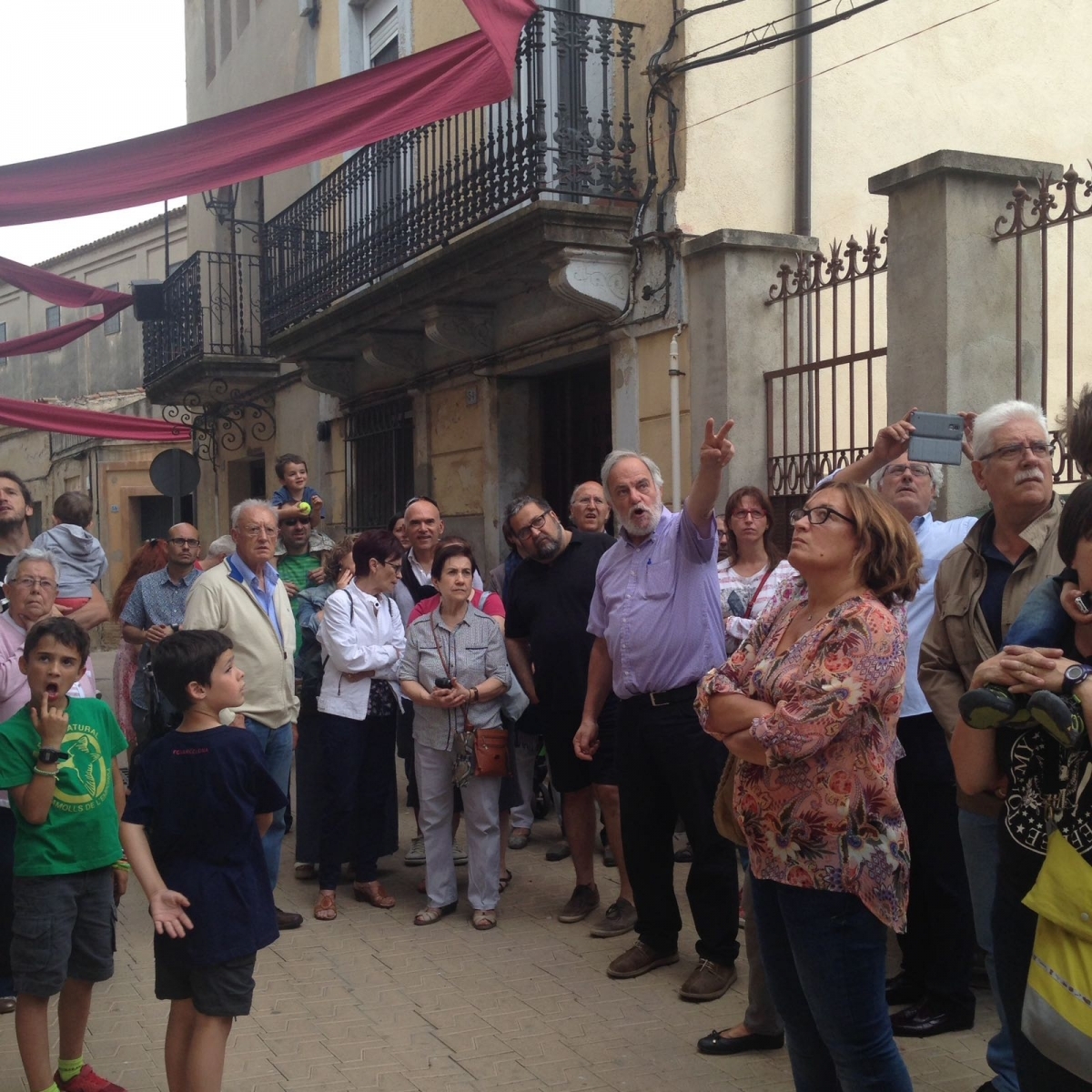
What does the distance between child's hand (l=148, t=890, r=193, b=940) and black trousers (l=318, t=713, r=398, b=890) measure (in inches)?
107

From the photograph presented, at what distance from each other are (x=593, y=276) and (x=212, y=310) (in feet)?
31.2

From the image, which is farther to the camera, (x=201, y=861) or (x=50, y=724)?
(x=50, y=724)

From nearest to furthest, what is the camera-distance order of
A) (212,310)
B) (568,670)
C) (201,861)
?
(201,861) → (568,670) → (212,310)

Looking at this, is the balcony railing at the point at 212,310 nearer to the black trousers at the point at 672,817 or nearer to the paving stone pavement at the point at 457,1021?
the paving stone pavement at the point at 457,1021

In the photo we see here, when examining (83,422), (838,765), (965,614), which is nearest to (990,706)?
(838,765)

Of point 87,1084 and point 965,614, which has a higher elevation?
point 965,614

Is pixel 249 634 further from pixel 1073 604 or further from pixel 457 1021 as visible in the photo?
pixel 1073 604

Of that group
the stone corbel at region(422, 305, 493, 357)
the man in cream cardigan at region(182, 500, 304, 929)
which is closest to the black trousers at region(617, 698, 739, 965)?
the man in cream cardigan at region(182, 500, 304, 929)

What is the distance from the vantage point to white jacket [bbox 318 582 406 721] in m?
6.17

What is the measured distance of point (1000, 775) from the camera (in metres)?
2.51

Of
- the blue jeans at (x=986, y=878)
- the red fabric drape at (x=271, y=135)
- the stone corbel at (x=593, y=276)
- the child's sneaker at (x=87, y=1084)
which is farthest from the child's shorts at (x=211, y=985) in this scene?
the stone corbel at (x=593, y=276)

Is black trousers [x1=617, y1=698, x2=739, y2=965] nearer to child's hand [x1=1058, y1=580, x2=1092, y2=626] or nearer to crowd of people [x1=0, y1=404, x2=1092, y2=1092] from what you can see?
crowd of people [x1=0, y1=404, x2=1092, y2=1092]

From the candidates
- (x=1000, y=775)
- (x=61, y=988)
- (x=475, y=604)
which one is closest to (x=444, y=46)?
(x=475, y=604)

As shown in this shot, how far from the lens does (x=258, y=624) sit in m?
5.61
